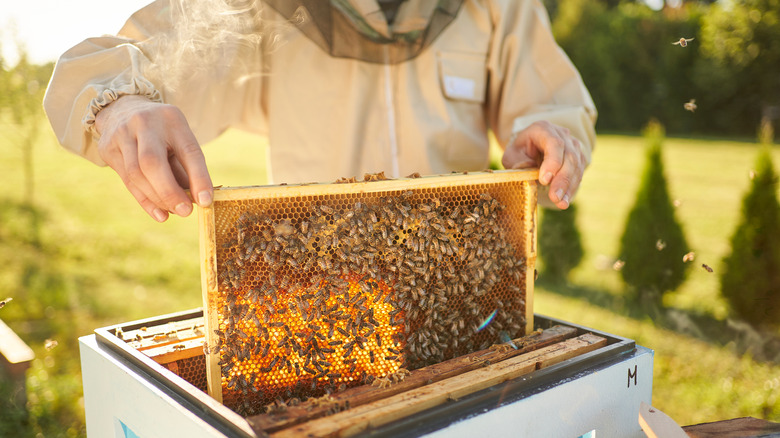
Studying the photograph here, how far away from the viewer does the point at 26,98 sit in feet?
24.9

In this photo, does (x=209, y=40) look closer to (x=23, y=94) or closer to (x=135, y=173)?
(x=135, y=173)

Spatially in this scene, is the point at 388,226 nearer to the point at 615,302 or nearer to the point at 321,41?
the point at 321,41

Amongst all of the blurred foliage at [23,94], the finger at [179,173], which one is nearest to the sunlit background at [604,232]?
the blurred foliage at [23,94]

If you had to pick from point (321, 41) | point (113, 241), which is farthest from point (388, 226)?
point (113, 241)

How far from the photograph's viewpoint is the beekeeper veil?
233 centimetres

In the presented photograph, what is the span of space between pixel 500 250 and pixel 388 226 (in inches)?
21.9

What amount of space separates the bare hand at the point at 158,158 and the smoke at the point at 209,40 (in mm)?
617

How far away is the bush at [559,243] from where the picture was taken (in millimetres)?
8266

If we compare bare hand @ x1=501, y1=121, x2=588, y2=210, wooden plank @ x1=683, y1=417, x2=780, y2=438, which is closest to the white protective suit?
bare hand @ x1=501, y1=121, x2=588, y2=210

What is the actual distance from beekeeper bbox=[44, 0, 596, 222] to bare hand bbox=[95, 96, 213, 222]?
19 centimetres

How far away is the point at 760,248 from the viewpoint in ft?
19.3

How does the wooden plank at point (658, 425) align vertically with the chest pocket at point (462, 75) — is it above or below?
below

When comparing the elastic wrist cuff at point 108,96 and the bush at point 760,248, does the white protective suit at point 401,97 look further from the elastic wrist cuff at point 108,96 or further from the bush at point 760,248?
the bush at point 760,248

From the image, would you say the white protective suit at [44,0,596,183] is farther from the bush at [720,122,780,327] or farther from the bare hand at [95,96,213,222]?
the bush at [720,122,780,327]
